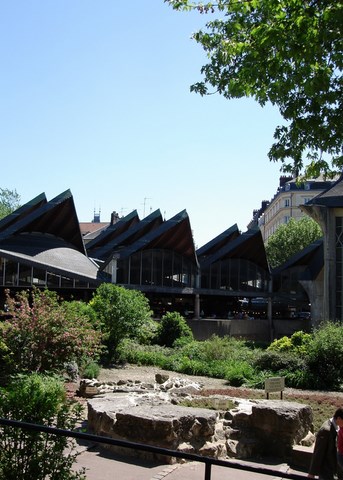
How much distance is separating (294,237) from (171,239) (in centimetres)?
2338

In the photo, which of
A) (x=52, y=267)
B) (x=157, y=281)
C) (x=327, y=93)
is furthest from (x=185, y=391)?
(x=157, y=281)

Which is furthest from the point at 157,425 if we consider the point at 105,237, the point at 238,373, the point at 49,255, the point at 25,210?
the point at 105,237

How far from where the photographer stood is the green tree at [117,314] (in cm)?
2078

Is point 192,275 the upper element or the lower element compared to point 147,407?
upper

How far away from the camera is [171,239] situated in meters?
39.5

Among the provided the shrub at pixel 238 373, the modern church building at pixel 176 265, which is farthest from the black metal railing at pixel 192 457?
the modern church building at pixel 176 265

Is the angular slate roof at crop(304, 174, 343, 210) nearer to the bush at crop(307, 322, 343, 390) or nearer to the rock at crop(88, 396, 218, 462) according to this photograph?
the bush at crop(307, 322, 343, 390)

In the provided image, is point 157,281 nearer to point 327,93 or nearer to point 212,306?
point 212,306

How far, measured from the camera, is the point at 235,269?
43.5m

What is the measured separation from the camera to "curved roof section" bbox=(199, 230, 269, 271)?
138 ft

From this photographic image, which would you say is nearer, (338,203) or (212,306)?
(338,203)

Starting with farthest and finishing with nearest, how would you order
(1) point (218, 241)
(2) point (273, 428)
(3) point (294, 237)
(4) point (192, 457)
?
(3) point (294, 237)
(1) point (218, 241)
(2) point (273, 428)
(4) point (192, 457)

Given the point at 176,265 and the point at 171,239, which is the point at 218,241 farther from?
the point at 171,239

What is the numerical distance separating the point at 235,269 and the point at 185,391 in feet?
98.7
